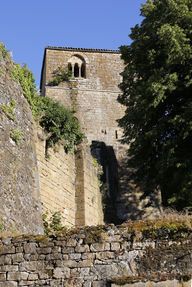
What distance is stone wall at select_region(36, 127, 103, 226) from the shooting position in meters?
9.85

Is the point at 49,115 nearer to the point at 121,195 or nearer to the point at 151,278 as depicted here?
the point at 151,278

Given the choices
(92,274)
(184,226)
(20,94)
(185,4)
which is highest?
(185,4)

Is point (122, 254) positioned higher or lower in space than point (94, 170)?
lower

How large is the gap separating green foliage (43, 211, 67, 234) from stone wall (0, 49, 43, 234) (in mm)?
1165

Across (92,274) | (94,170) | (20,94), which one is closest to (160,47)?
(94,170)

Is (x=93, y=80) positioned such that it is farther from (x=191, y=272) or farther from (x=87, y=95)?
(x=191, y=272)

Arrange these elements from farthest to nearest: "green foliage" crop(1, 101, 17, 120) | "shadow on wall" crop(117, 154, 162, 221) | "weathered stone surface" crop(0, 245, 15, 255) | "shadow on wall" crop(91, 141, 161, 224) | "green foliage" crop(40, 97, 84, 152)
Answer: "shadow on wall" crop(117, 154, 162, 221), "shadow on wall" crop(91, 141, 161, 224), "green foliage" crop(40, 97, 84, 152), "green foliage" crop(1, 101, 17, 120), "weathered stone surface" crop(0, 245, 15, 255)

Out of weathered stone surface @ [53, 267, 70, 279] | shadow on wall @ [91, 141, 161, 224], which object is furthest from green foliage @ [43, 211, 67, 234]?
shadow on wall @ [91, 141, 161, 224]

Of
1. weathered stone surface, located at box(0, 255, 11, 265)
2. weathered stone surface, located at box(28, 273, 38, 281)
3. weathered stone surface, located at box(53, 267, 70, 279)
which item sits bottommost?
weathered stone surface, located at box(28, 273, 38, 281)

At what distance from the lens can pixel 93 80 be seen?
78.0 feet

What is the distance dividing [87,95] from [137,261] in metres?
18.4

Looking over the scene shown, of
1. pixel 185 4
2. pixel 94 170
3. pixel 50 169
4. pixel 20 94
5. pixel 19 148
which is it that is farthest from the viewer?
pixel 94 170

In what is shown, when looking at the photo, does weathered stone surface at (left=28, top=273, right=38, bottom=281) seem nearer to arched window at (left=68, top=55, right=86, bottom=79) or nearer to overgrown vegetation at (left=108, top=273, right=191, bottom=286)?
overgrown vegetation at (left=108, top=273, right=191, bottom=286)

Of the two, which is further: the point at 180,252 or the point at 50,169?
the point at 50,169
